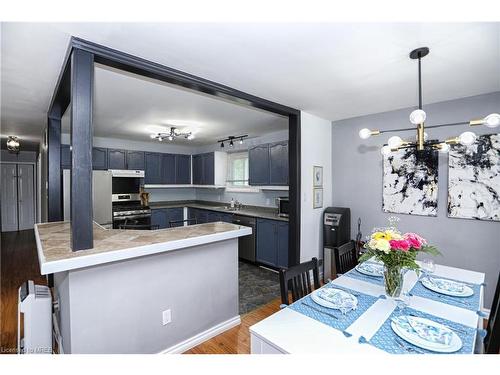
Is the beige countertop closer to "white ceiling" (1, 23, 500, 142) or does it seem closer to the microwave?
"white ceiling" (1, 23, 500, 142)

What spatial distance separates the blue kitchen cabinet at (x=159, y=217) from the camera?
5.42m

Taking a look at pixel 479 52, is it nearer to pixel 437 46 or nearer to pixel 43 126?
pixel 437 46

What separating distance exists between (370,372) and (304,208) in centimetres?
267

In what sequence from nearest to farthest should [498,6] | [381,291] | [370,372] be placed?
[370,372]
[498,6]
[381,291]

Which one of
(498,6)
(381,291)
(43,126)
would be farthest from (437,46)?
(43,126)

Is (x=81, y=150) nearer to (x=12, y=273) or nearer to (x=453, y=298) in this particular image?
(x=453, y=298)

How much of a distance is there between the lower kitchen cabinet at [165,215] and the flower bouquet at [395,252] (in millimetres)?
4773

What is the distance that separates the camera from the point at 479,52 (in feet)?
6.15

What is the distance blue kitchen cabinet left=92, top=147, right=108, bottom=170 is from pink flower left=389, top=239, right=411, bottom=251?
514 centimetres

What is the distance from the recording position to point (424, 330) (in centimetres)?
122

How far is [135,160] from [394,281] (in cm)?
523

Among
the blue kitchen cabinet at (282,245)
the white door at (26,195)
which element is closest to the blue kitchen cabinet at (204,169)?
the blue kitchen cabinet at (282,245)

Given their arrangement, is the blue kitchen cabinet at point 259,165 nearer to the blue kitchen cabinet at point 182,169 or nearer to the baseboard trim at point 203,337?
the blue kitchen cabinet at point 182,169

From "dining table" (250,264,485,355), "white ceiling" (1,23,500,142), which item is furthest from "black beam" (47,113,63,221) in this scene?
"dining table" (250,264,485,355)
